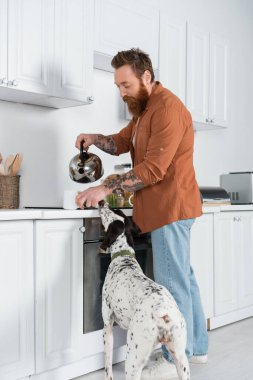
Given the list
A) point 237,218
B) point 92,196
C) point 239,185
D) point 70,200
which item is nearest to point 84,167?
point 70,200

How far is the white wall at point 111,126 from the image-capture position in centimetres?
301

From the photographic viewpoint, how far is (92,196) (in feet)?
7.79

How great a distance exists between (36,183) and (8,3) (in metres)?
1.05

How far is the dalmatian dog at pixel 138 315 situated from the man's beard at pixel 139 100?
2.12 ft

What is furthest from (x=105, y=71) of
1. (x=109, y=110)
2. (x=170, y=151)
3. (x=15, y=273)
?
(x=15, y=273)

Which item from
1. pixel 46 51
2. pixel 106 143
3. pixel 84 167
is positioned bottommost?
pixel 84 167

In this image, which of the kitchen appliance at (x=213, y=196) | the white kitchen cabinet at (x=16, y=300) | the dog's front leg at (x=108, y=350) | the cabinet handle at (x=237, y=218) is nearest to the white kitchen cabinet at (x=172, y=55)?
the kitchen appliance at (x=213, y=196)

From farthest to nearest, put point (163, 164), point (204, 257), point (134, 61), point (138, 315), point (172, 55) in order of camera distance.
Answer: point (172, 55)
point (204, 257)
point (134, 61)
point (163, 164)
point (138, 315)

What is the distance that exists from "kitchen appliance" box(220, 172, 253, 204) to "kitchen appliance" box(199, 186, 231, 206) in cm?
50

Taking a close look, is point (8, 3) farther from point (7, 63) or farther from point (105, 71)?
point (105, 71)

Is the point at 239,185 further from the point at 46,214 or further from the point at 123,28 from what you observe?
the point at 46,214

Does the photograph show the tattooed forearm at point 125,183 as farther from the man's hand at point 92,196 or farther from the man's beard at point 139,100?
the man's beard at point 139,100

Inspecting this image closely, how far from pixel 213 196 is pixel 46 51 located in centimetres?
169

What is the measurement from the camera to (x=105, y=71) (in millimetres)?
3467
